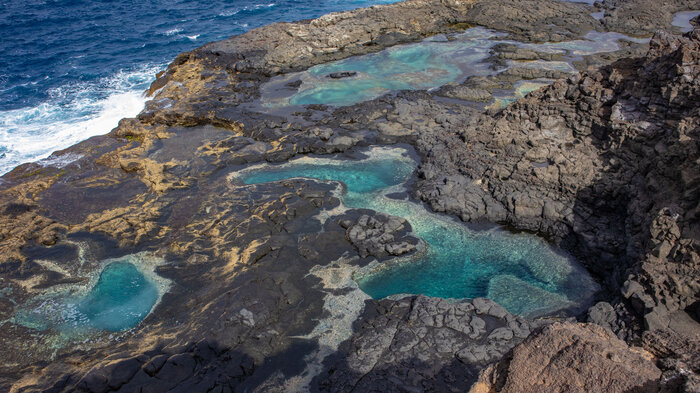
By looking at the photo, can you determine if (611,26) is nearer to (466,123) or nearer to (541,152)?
(466,123)

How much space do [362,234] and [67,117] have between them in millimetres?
25724

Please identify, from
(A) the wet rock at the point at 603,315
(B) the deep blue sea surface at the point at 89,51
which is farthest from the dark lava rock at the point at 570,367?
(B) the deep blue sea surface at the point at 89,51

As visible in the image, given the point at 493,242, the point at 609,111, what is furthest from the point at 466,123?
the point at 493,242

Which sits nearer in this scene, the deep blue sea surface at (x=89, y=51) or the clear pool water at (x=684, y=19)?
the deep blue sea surface at (x=89, y=51)

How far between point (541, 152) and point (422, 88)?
1257 cm

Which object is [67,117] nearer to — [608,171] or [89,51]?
Result: [89,51]

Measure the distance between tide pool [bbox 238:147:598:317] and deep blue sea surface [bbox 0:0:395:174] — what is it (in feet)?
71.4

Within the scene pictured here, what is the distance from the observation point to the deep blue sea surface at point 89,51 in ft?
98.8

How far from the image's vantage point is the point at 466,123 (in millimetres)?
24938

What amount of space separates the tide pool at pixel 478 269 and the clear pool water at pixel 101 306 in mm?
8120

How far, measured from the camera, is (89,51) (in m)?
42.8

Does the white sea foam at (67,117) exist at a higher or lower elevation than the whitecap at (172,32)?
lower

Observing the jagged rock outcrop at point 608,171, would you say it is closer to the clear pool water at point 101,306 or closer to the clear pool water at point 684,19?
the clear pool water at point 101,306

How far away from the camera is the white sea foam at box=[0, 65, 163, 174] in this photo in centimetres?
2728
